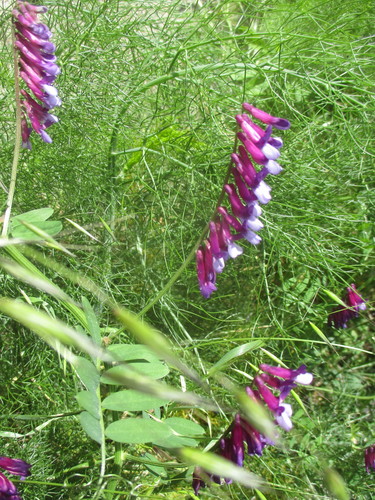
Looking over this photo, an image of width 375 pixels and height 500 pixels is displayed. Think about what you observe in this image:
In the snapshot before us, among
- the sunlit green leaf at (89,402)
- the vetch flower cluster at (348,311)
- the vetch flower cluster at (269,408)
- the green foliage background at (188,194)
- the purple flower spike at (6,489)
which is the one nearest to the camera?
the sunlit green leaf at (89,402)

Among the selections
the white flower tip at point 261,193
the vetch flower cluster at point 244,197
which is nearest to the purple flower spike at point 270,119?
the vetch flower cluster at point 244,197

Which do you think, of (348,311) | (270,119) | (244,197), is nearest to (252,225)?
(244,197)

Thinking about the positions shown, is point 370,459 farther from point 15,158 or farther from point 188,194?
point 15,158

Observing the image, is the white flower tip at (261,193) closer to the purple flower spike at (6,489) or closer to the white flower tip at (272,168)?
the white flower tip at (272,168)

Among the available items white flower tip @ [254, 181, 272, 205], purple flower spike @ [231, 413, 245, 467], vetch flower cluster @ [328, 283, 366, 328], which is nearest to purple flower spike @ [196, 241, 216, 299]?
white flower tip @ [254, 181, 272, 205]

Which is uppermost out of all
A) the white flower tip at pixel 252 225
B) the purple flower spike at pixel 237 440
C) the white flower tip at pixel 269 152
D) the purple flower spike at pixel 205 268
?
the white flower tip at pixel 269 152

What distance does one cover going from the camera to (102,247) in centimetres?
201

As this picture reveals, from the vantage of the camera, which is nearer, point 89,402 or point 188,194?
point 89,402

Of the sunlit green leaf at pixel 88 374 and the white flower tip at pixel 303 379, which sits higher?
the sunlit green leaf at pixel 88 374

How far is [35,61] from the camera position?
1382 millimetres

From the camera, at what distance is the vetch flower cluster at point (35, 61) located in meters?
1.35

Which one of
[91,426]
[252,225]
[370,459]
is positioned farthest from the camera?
[370,459]

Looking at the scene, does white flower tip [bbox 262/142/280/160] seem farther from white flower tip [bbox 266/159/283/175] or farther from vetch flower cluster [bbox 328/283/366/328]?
vetch flower cluster [bbox 328/283/366/328]

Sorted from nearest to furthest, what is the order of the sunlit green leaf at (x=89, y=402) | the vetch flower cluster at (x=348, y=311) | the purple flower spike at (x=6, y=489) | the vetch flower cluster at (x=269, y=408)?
the sunlit green leaf at (x=89, y=402), the vetch flower cluster at (x=269, y=408), the purple flower spike at (x=6, y=489), the vetch flower cluster at (x=348, y=311)
